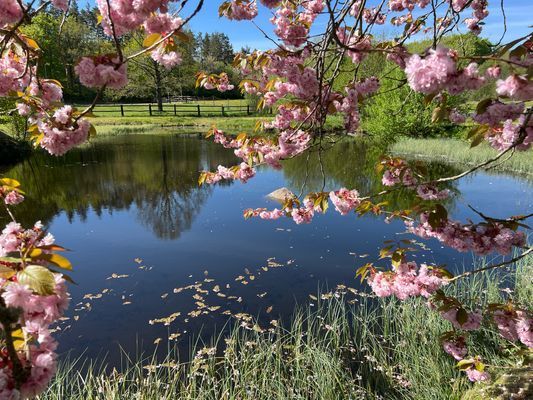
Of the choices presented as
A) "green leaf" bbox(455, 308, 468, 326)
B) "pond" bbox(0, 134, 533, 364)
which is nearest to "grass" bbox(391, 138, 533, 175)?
"pond" bbox(0, 134, 533, 364)

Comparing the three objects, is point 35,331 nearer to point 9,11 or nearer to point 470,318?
point 9,11

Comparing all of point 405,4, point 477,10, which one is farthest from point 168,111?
point 477,10

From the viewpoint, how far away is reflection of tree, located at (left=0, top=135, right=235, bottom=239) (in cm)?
882

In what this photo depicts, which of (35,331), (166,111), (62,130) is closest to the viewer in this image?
(35,331)

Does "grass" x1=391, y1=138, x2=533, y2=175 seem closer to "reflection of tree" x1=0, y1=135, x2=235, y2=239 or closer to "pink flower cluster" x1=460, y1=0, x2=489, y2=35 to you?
"reflection of tree" x1=0, y1=135, x2=235, y2=239

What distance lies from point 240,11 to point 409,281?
6.87ft

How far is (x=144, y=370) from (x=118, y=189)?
7746 millimetres

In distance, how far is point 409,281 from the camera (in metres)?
2.43

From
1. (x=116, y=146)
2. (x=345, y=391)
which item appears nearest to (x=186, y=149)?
(x=116, y=146)

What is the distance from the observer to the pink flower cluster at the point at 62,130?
1734mm

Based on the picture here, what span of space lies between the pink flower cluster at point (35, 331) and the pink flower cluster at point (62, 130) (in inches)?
35.4

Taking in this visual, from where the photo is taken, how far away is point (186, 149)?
17141mm

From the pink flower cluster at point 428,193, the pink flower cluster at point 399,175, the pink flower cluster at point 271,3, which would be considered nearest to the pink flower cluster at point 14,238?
the pink flower cluster at point 271,3

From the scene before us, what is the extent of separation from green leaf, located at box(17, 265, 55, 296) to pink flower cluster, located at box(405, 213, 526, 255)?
1.89 metres
